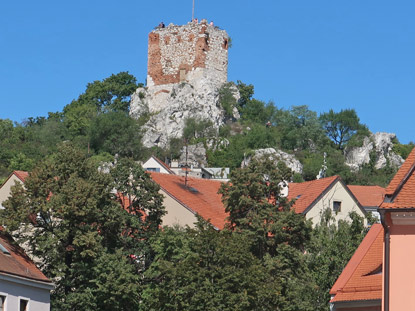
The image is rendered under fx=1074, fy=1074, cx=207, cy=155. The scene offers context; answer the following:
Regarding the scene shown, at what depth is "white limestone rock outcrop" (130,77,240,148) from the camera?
11644cm

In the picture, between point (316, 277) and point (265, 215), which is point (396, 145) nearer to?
point (265, 215)

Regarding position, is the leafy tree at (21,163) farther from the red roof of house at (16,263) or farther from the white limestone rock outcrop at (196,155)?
the red roof of house at (16,263)

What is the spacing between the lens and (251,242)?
47.8 metres

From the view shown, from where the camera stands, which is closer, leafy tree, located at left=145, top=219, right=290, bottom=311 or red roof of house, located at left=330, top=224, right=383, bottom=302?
red roof of house, located at left=330, top=224, right=383, bottom=302

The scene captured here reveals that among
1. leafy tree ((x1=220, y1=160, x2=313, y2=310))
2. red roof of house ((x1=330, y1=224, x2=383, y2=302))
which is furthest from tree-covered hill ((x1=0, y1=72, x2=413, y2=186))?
red roof of house ((x1=330, y1=224, x2=383, y2=302))

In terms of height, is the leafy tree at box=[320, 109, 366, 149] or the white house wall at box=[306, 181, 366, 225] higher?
the leafy tree at box=[320, 109, 366, 149]

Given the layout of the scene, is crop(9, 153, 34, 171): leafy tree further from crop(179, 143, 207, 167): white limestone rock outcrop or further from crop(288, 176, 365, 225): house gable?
crop(288, 176, 365, 225): house gable

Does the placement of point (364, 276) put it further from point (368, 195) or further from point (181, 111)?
point (181, 111)

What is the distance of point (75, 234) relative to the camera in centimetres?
4578

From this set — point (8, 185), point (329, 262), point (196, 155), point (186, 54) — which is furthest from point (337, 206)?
point (186, 54)

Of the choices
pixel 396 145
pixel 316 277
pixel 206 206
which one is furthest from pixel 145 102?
pixel 316 277

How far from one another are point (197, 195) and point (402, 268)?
1752 inches

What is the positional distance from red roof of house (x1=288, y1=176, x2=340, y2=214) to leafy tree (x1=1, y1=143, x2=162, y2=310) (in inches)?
635

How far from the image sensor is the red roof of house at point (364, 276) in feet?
97.7
